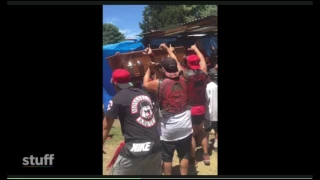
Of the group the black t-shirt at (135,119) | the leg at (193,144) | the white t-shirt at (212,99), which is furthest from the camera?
the leg at (193,144)

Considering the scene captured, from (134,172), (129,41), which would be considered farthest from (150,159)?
(129,41)

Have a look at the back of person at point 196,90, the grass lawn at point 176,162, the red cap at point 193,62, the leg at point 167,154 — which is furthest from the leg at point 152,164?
the red cap at point 193,62

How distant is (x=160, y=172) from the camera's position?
3.63 meters

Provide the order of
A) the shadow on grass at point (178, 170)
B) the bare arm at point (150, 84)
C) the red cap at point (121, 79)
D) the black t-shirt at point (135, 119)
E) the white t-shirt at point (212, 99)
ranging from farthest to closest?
the white t-shirt at point (212, 99)
the shadow on grass at point (178, 170)
the bare arm at point (150, 84)
the red cap at point (121, 79)
the black t-shirt at point (135, 119)

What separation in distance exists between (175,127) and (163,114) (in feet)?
0.68

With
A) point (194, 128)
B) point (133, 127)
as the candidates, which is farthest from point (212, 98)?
point (133, 127)

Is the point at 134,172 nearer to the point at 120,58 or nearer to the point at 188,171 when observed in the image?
the point at 188,171

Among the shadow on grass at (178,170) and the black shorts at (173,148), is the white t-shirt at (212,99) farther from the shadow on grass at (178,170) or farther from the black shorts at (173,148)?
the shadow on grass at (178,170)

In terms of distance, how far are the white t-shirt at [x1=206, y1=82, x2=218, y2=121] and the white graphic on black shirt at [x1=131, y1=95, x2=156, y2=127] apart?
1027 mm

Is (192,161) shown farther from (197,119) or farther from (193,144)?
(197,119)

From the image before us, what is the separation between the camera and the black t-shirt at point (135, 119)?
331cm

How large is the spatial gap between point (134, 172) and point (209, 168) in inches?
41.8

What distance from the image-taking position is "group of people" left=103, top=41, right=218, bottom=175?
132 inches
